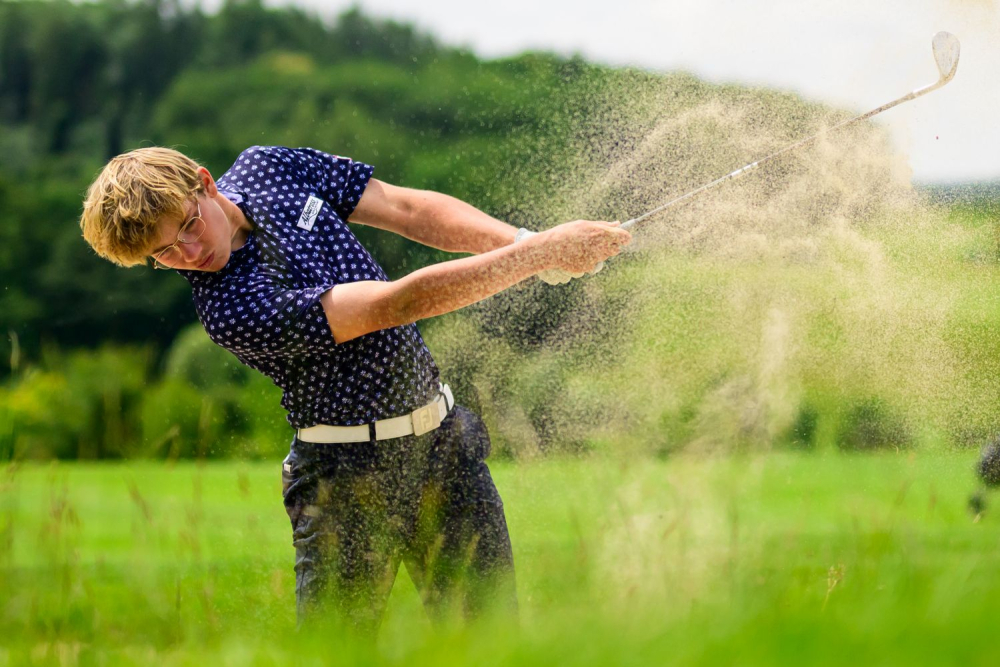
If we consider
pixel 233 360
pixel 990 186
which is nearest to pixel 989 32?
pixel 990 186

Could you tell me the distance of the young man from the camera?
6.85 ft

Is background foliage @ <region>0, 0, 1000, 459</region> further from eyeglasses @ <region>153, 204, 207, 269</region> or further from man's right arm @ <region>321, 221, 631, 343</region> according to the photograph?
man's right arm @ <region>321, 221, 631, 343</region>

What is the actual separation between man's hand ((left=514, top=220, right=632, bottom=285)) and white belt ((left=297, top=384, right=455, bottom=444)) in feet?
1.39

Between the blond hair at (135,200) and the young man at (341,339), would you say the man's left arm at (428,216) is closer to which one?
the young man at (341,339)

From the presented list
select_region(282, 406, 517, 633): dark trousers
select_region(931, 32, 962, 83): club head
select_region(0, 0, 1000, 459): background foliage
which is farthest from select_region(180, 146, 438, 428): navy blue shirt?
select_region(931, 32, 962, 83): club head

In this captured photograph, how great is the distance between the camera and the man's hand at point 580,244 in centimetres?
210

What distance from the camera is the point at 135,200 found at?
2.10m

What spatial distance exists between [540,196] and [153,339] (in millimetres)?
5869

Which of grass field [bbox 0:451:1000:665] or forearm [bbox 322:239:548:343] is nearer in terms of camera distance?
grass field [bbox 0:451:1000:665]

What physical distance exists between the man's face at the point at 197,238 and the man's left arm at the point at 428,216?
1.41 ft

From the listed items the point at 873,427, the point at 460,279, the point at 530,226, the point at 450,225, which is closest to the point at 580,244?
the point at 460,279

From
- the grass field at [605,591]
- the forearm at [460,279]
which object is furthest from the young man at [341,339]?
the grass field at [605,591]

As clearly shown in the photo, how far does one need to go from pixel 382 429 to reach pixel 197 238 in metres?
0.57

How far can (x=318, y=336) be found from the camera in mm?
2096
